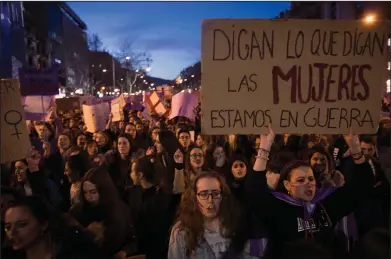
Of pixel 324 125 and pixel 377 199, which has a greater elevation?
pixel 324 125

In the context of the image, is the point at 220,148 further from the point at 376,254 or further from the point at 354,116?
the point at 376,254

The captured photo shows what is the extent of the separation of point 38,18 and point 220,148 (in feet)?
202

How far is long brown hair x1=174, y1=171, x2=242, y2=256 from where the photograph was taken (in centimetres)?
257

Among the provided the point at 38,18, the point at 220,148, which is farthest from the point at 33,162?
the point at 38,18

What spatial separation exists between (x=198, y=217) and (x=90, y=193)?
1.18 meters

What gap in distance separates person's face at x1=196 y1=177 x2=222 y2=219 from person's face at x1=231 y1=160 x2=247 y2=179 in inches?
62.6

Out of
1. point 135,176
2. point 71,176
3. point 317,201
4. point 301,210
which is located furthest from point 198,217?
point 71,176

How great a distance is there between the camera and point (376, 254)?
6.77 ft

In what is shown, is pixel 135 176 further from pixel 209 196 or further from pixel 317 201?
pixel 317 201

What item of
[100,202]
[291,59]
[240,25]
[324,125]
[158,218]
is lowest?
[158,218]

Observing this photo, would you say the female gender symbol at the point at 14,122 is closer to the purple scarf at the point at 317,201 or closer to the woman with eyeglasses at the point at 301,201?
the woman with eyeglasses at the point at 301,201

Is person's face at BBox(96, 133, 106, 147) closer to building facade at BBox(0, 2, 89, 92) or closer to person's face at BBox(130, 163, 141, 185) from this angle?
person's face at BBox(130, 163, 141, 185)

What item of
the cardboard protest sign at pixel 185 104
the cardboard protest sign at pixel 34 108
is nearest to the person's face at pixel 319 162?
the cardboard protest sign at pixel 185 104

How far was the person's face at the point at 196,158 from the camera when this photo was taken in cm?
451
